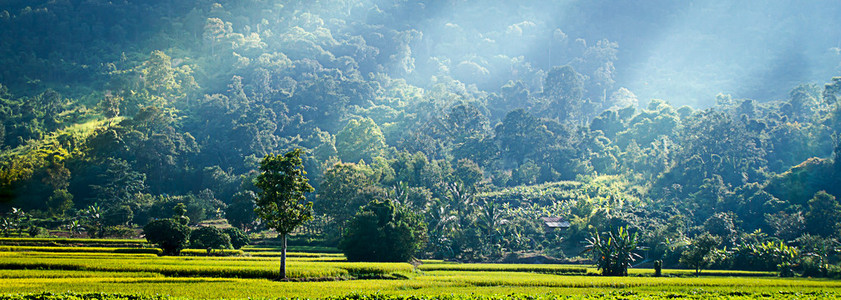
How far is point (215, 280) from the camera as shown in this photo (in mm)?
40375

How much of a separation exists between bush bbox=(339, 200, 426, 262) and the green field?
745cm

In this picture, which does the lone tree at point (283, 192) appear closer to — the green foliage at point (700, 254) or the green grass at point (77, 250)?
the green grass at point (77, 250)

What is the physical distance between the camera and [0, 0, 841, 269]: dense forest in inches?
3366

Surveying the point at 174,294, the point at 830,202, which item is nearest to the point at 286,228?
the point at 174,294

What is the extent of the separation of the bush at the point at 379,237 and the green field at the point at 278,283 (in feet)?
24.4

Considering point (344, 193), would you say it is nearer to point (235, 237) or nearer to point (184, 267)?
point (235, 237)

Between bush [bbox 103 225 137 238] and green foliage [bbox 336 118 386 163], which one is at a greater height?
green foliage [bbox 336 118 386 163]

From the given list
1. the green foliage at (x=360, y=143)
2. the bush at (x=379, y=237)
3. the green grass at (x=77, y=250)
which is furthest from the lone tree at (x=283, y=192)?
the green foliage at (x=360, y=143)

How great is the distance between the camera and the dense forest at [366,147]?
85500 millimetres

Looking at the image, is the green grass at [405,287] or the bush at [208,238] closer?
the green grass at [405,287]

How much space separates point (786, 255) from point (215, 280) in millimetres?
54022

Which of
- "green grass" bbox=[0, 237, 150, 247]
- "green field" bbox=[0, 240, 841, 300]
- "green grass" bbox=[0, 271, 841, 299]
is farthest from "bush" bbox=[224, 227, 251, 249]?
"green grass" bbox=[0, 271, 841, 299]

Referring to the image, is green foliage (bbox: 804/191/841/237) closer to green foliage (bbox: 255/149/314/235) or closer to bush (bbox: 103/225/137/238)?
green foliage (bbox: 255/149/314/235)

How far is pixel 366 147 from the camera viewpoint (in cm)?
13675
